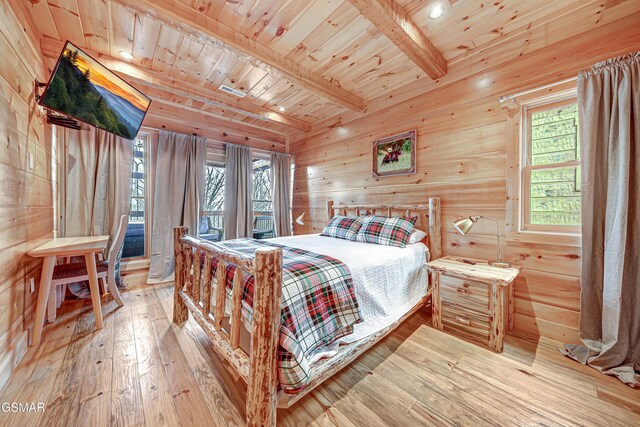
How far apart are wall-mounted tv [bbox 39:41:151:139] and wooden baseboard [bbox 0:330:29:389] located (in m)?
1.68

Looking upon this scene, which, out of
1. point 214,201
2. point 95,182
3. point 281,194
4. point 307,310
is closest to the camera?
point 307,310

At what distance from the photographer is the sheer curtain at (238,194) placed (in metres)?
3.85

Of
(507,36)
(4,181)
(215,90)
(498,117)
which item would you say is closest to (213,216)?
(215,90)

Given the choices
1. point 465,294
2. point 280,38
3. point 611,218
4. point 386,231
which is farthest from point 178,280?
point 611,218

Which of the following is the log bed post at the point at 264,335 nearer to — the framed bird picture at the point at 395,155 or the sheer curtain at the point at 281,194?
the framed bird picture at the point at 395,155

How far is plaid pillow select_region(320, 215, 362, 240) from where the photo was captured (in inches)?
109

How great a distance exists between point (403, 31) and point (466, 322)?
2.33m

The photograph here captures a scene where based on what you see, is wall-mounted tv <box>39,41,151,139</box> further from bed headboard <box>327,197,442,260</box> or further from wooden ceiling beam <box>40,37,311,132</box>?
bed headboard <box>327,197,442,260</box>

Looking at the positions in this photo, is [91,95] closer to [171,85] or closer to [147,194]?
[171,85]

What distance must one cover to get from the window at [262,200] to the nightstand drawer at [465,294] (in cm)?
307

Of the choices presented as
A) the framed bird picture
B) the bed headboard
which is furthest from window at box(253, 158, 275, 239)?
the framed bird picture

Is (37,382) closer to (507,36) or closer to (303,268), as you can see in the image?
(303,268)

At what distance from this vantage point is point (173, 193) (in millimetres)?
3387

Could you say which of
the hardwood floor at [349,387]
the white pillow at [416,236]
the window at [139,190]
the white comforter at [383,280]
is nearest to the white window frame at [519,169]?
the white pillow at [416,236]
